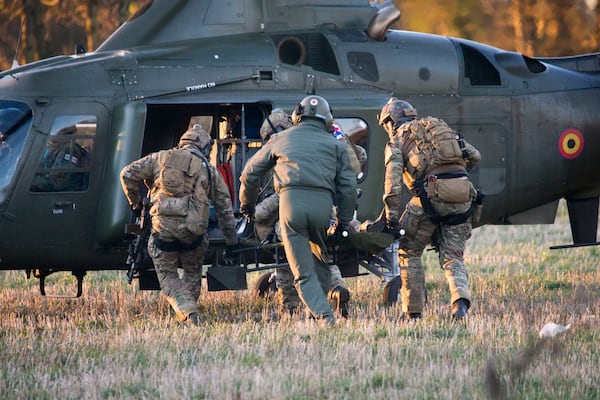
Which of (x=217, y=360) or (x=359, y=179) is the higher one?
(x=359, y=179)

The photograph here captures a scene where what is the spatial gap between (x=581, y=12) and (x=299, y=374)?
1179 inches

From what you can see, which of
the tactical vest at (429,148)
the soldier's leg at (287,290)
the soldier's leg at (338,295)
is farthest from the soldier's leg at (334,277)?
the tactical vest at (429,148)

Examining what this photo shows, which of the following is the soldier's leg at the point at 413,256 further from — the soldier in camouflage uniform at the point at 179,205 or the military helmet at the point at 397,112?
the soldier in camouflage uniform at the point at 179,205

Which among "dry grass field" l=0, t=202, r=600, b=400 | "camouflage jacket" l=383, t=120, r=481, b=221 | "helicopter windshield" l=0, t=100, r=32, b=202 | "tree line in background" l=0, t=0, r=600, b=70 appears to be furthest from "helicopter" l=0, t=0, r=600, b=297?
"tree line in background" l=0, t=0, r=600, b=70

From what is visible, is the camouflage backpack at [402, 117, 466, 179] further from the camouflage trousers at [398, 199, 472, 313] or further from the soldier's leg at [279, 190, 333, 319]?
the soldier's leg at [279, 190, 333, 319]

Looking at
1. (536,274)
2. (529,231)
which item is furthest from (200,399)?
(529,231)

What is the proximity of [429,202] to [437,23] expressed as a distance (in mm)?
20977

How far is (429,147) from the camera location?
10.1 meters

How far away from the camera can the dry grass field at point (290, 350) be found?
23.3ft

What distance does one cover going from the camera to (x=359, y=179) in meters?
11.3

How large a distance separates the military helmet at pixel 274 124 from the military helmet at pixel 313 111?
2.32ft

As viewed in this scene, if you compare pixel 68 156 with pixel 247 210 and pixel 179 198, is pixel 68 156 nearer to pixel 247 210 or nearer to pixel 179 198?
→ pixel 179 198

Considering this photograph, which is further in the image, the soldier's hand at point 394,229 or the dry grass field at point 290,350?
the soldier's hand at point 394,229

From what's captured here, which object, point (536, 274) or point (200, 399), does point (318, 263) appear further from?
point (536, 274)
